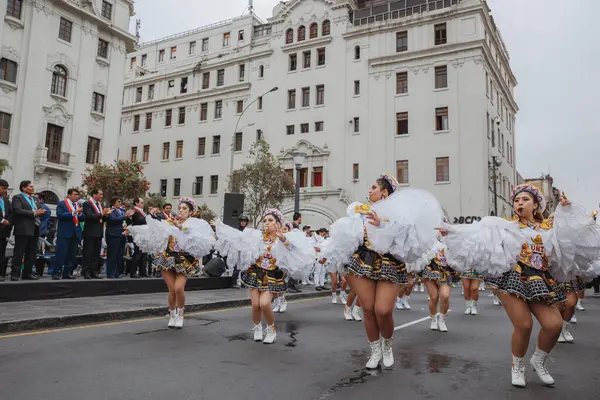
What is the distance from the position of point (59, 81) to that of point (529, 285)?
107ft

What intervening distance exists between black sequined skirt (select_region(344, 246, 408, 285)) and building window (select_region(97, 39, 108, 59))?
3341 centimetres

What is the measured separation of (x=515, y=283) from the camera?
15.1ft

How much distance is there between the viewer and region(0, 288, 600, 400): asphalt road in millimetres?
4293

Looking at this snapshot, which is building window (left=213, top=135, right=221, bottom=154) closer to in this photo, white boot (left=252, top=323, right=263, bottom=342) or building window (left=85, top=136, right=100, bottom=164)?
building window (left=85, top=136, right=100, bottom=164)

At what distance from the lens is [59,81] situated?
3077 cm

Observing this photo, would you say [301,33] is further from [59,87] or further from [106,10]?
[59,87]

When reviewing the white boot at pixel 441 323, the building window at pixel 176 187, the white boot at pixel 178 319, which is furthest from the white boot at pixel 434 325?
the building window at pixel 176 187

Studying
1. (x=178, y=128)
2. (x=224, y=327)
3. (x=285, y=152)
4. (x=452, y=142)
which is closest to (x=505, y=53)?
(x=452, y=142)

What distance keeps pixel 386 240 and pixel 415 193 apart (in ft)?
1.90

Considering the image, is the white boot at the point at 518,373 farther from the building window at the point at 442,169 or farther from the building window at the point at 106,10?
the building window at the point at 106,10

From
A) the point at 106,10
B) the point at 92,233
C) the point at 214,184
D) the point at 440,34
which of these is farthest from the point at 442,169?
the point at 92,233

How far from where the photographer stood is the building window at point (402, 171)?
3647cm

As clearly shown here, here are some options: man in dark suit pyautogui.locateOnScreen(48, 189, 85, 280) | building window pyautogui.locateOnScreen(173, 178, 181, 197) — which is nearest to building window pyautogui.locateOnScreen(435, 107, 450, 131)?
building window pyautogui.locateOnScreen(173, 178, 181, 197)

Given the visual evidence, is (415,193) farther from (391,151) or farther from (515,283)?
(391,151)
